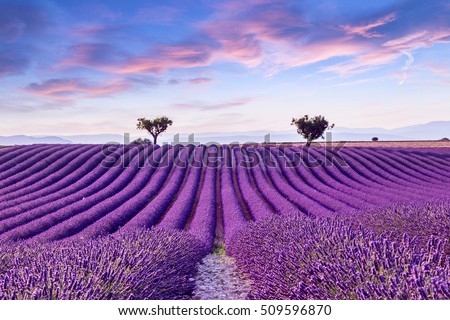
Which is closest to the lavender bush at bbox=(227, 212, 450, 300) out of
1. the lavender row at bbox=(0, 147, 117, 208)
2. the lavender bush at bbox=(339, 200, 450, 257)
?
the lavender bush at bbox=(339, 200, 450, 257)

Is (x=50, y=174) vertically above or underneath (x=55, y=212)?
above

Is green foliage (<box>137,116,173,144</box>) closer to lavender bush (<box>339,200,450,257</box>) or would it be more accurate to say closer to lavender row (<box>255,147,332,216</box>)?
lavender row (<box>255,147,332,216</box>)

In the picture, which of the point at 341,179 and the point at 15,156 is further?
the point at 15,156

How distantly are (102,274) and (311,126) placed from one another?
34.2 m

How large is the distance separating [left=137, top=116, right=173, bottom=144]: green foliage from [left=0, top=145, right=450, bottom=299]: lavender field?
14.7m

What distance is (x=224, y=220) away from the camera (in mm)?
12984

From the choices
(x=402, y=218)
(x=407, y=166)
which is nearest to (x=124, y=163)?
(x=407, y=166)

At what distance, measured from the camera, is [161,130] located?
4450 cm

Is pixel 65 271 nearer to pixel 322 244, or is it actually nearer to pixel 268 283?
pixel 268 283

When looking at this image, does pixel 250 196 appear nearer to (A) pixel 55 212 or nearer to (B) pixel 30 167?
(A) pixel 55 212

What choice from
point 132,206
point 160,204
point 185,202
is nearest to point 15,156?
point 132,206

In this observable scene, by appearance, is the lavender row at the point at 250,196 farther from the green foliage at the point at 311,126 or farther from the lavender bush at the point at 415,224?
the green foliage at the point at 311,126

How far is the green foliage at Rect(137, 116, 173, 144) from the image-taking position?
43.7 metres
